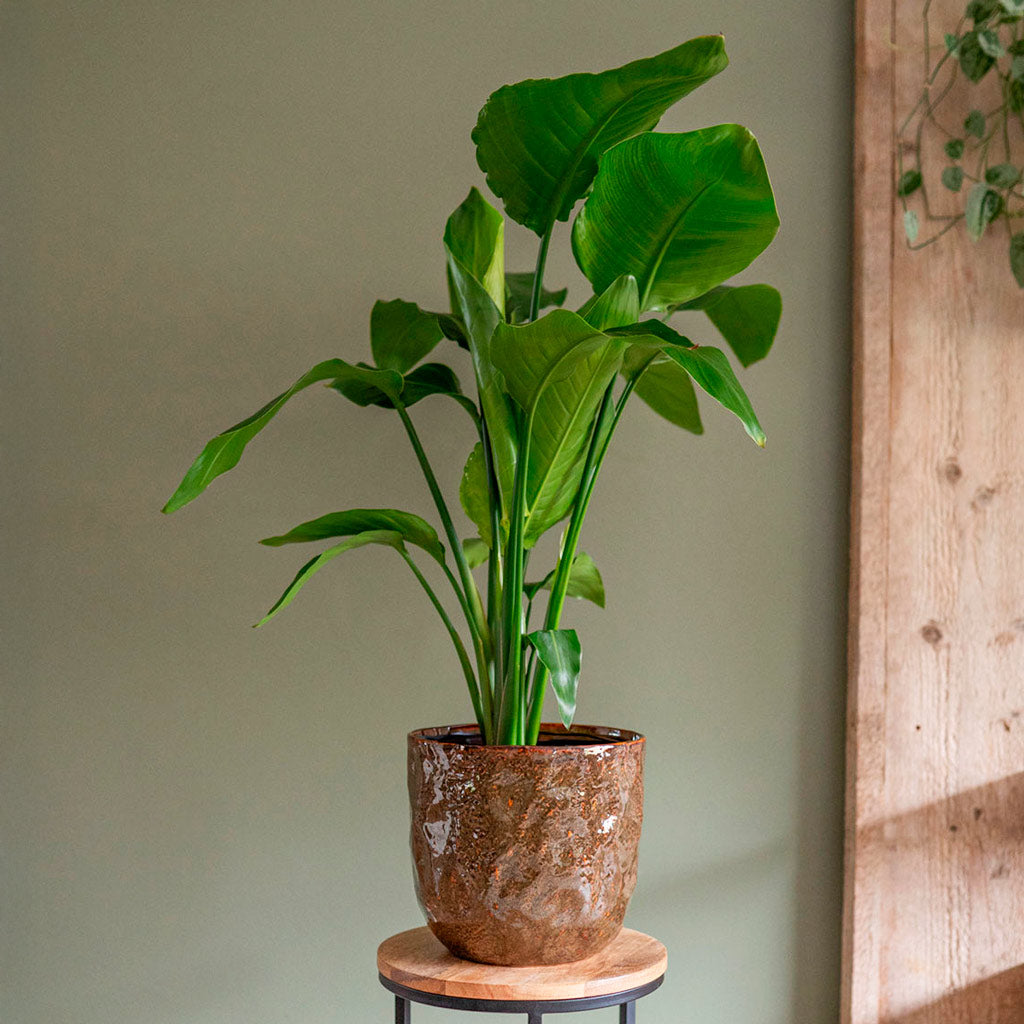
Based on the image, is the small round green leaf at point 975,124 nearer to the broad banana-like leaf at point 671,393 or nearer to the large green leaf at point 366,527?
the broad banana-like leaf at point 671,393

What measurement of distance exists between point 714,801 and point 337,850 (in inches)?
22.0

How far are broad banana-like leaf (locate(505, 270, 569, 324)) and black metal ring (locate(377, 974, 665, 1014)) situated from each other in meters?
0.75

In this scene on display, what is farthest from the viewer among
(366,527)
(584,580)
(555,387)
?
(584,580)

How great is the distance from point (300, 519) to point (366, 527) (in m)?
0.40

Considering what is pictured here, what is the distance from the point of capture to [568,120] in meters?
1.04

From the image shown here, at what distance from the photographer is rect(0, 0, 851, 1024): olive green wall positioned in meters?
1.48

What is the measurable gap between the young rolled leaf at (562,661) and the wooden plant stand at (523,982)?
0.26 metres

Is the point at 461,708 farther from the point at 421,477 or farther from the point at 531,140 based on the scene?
the point at 531,140

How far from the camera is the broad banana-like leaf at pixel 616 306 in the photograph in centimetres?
99

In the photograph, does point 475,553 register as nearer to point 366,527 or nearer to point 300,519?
point 366,527

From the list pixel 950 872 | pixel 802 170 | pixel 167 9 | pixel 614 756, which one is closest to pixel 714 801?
pixel 950 872

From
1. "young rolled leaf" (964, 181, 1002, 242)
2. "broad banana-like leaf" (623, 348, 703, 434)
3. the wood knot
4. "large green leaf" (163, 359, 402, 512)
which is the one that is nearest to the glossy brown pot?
"large green leaf" (163, 359, 402, 512)

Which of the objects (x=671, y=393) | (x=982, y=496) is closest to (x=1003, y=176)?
(x=982, y=496)

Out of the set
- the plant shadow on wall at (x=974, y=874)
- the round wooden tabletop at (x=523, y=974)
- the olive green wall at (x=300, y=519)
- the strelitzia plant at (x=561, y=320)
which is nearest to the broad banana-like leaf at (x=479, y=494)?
the strelitzia plant at (x=561, y=320)
